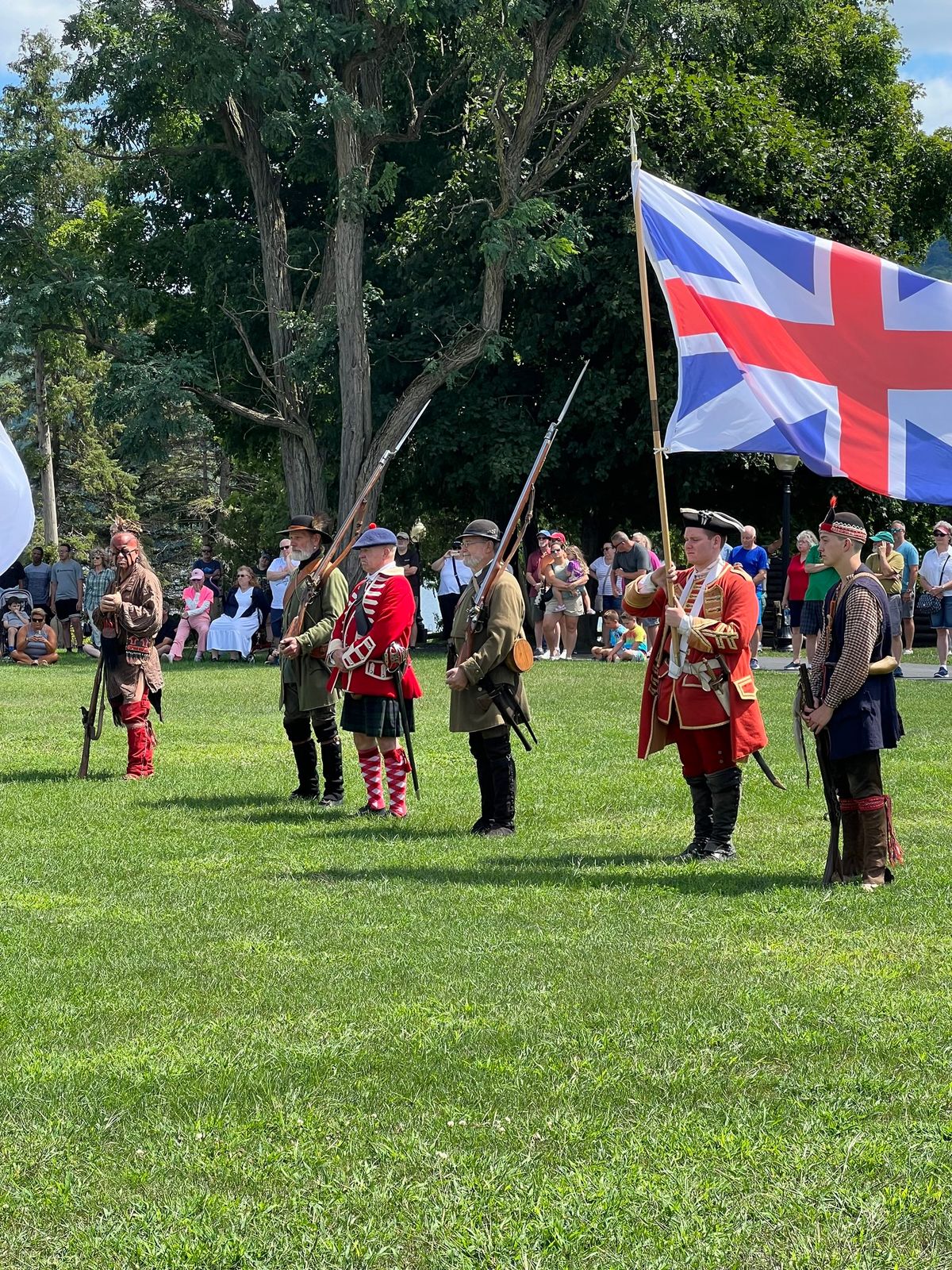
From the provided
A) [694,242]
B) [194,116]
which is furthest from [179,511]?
[694,242]

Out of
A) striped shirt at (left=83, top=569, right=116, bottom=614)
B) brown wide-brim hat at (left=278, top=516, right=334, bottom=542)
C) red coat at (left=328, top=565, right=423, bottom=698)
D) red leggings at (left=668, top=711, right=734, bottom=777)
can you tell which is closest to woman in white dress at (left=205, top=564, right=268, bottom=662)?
striped shirt at (left=83, top=569, right=116, bottom=614)

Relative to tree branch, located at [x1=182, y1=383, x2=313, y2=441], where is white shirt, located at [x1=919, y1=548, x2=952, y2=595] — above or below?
below

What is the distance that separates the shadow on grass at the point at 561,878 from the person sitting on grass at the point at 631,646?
53.6 feet

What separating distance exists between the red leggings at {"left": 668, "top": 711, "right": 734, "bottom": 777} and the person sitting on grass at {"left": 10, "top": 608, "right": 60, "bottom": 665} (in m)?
20.1

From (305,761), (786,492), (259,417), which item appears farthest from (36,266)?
(305,761)

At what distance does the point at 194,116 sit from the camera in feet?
111

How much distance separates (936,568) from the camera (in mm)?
22000

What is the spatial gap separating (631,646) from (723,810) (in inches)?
654

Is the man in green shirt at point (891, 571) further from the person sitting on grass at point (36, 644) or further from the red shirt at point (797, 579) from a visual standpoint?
the person sitting on grass at point (36, 644)

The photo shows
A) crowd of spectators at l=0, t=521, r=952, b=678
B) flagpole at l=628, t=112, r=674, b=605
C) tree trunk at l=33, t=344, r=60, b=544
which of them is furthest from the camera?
tree trunk at l=33, t=344, r=60, b=544

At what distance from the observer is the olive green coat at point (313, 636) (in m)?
12.1

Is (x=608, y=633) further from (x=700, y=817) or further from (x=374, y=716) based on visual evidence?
(x=700, y=817)

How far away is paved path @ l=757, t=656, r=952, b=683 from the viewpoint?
72.4ft

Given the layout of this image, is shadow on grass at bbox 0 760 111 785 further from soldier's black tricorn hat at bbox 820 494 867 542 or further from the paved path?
the paved path
